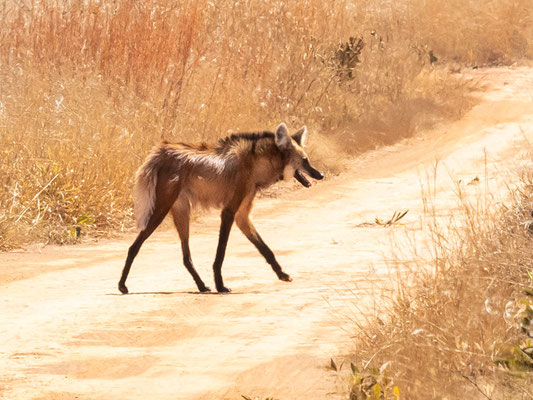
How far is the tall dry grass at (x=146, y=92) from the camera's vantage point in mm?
10664

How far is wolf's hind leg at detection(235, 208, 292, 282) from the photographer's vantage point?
780 cm

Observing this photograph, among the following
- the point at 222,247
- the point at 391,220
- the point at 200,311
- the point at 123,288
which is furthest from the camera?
the point at 391,220

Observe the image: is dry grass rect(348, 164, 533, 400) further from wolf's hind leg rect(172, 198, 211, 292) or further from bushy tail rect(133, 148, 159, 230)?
bushy tail rect(133, 148, 159, 230)

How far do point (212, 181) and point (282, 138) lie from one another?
0.64 meters

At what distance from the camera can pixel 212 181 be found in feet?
25.1

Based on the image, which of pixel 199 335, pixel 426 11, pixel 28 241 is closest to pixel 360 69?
pixel 426 11

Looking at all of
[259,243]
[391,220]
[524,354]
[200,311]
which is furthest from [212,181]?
[524,354]

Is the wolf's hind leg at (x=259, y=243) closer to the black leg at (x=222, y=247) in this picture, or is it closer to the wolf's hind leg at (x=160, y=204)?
the black leg at (x=222, y=247)

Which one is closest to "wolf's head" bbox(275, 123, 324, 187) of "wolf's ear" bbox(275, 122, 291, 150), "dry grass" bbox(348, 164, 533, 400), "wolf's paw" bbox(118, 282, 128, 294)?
"wolf's ear" bbox(275, 122, 291, 150)

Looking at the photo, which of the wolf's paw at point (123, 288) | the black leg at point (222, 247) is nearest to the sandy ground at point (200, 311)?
the wolf's paw at point (123, 288)

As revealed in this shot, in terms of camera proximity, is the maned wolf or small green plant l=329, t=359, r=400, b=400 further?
the maned wolf

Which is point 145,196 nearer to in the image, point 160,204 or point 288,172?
point 160,204

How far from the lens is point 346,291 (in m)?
7.20

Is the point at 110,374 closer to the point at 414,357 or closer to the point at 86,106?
the point at 414,357
